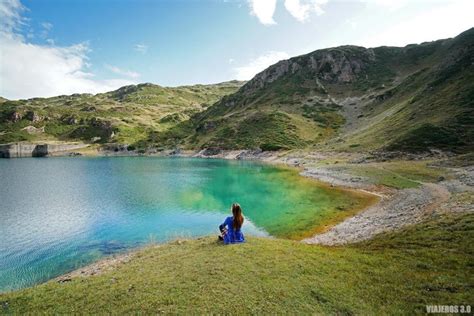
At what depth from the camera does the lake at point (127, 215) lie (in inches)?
1217

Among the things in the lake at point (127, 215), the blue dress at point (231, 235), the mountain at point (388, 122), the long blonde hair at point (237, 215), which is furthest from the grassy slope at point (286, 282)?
the mountain at point (388, 122)

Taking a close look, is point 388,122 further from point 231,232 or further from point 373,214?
point 231,232

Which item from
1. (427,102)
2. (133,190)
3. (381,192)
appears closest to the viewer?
(381,192)

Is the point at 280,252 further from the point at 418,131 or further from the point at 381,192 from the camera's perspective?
the point at 418,131

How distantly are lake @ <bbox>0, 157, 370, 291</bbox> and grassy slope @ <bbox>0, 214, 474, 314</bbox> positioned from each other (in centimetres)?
1349

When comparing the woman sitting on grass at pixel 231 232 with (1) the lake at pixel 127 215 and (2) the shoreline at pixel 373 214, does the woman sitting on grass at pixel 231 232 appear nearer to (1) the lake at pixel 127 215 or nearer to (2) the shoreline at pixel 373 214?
(2) the shoreline at pixel 373 214

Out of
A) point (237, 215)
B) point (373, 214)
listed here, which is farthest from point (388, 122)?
point (237, 215)

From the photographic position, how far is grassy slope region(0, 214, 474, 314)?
531 inches

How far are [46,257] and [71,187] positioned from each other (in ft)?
158

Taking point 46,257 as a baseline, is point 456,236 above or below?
above

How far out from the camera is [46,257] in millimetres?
30203

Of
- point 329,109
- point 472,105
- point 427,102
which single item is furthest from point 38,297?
point 329,109

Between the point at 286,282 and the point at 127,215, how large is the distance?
3734 cm

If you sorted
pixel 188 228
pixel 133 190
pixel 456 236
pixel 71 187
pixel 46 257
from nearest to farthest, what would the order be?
pixel 456 236, pixel 46 257, pixel 188 228, pixel 133 190, pixel 71 187
